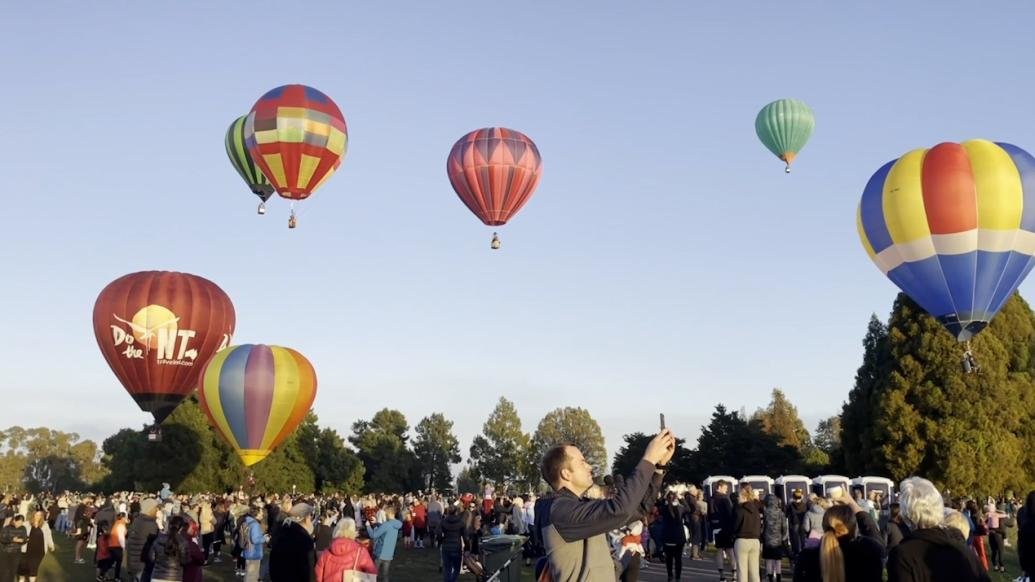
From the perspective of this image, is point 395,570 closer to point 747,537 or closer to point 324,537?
point 324,537

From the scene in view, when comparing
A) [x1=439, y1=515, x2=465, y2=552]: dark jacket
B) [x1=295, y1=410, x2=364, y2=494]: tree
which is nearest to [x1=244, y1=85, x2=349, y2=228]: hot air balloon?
[x1=439, y1=515, x2=465, y2=552]: dark jacket

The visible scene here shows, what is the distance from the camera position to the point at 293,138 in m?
35.2

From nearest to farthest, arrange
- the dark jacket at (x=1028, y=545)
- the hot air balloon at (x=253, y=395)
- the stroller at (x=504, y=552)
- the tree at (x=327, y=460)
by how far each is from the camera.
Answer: the dark jacket at (x=1028, y=545) → the stroller at (x=504, y=552) → the hot air balloon at (x=253, y=395) → the tree at (x=327, y=460)

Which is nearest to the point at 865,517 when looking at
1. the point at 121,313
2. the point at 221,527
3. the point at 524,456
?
the point at 221,527

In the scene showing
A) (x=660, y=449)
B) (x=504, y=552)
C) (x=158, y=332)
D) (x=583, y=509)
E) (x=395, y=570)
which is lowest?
(x=395, y=570)

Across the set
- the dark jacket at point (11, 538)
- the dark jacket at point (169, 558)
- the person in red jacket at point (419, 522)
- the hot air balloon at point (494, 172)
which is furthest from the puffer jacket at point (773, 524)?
the hot air balloon at point (494, 172)

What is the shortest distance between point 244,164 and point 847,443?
103ft

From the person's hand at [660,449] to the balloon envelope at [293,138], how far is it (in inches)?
1286

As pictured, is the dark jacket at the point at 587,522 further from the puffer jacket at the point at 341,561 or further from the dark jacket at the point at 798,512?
the dark jacket at the point at 798,512

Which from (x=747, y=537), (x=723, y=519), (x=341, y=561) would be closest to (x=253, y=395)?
(x=723, y=519)

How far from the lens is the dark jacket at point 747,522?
1373 centimetres

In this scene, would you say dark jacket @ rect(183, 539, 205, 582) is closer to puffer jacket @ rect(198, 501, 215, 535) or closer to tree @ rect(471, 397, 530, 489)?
puffer jacket @ rect(198, 501, 215, 535)

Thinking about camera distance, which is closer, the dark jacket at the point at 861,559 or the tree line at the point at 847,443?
the dark jacket at the point at 861,559

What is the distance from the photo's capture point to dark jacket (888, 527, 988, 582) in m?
5.18
